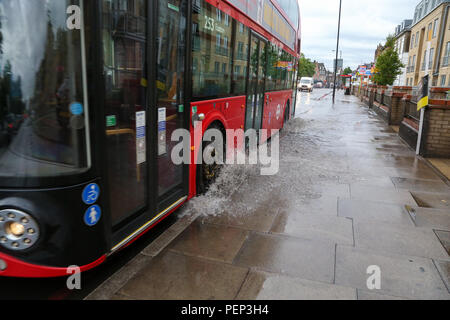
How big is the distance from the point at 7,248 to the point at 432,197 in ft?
19.8

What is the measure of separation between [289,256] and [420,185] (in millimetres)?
4064

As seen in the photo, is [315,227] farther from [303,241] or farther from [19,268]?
[19,268]

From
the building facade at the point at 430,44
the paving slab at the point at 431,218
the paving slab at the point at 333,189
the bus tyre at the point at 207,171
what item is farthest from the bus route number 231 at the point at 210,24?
the building facade at the point at 430,44

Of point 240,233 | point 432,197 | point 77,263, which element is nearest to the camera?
point 77,263

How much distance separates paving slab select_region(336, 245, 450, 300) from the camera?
322cm

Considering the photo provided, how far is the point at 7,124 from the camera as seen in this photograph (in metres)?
2.49

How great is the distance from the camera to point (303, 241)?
4.22 metres

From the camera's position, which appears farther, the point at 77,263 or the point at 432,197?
the point at 432,197

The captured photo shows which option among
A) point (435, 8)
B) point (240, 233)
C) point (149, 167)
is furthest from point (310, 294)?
point (435, 8)

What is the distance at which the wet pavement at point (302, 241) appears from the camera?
3230 millimetres

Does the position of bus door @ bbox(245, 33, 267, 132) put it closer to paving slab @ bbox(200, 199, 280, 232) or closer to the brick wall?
paving slab @ bbox(200, 199, 280, 232)

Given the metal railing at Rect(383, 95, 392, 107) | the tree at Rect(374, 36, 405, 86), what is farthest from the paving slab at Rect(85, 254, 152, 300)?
the tree at Rect(374, 36, 405, 86)
